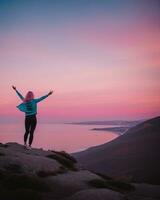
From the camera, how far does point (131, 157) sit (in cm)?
15675

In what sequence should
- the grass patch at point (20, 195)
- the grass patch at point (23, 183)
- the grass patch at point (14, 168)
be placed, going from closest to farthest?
1. the grass patch at point (20, 195)
2. the grass patch at point (23, 183)
3. the grass patch at point (14, 168)

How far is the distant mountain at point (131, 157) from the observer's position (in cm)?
12185

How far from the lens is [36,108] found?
17.2 meters

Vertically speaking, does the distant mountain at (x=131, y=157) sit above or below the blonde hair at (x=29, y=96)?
below

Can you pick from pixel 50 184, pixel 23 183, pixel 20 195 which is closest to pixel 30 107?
pixel 50 184

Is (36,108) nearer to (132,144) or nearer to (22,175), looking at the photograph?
(22,175)

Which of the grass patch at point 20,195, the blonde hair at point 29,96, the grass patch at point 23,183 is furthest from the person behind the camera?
the blonde hair at point 29,96

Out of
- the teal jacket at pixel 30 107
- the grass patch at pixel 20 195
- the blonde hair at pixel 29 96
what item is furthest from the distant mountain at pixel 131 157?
the grass patch at pixel 20 195

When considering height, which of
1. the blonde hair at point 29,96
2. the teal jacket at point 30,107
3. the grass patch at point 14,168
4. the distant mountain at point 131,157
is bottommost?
the distant mountain at point 131,157

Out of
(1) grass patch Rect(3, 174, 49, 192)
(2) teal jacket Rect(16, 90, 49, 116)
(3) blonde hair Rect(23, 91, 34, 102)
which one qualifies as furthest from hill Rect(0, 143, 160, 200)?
(3) blonde hair Rect(23, 91, 34, 102)

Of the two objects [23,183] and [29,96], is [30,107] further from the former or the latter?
[23,183]

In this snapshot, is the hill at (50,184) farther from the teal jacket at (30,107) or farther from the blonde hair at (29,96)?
the blonde hair at (29,96)

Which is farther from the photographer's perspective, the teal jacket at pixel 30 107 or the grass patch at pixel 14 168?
the teal jacket at pixel 30 107

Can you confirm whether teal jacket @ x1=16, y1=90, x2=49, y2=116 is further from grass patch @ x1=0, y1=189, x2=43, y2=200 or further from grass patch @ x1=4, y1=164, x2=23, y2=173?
grass patch @ x1=0, y1=189, x2=43, y2=200
